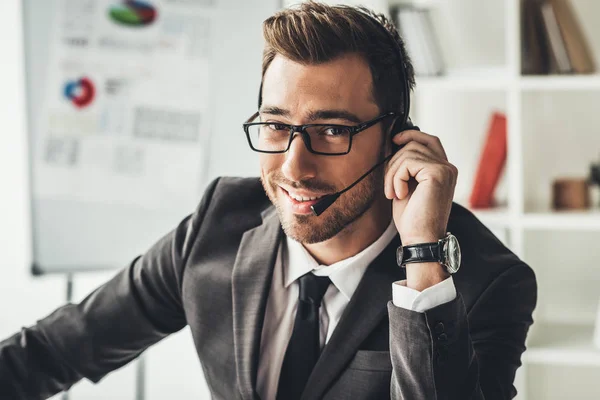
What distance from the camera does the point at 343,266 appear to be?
53.1 inches

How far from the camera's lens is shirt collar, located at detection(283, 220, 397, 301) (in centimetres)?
135

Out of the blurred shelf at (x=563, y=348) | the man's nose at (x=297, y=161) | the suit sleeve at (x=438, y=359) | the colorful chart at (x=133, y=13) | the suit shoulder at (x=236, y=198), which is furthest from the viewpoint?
the colorful chart at (x=133, y=13)

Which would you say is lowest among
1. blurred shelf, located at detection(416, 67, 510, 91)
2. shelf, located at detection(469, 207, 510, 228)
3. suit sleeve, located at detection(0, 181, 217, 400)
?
suit sleeve, located at detection(0, 181, 217, 400)

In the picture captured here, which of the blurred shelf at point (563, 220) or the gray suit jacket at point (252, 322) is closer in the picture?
the gray suit jacket at point (252, 322)

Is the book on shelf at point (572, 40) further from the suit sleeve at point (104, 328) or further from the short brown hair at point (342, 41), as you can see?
the suit sleeve at point (104, 328)

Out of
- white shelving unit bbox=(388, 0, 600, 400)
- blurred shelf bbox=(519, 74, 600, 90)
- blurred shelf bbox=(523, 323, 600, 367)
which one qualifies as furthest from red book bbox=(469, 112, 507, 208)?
blurred shelf bbox=(523, 323, 600, 367)

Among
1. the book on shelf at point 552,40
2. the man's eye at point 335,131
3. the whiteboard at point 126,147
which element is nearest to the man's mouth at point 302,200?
the man's eye at point 335,131

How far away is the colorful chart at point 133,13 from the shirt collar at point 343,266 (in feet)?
4.22

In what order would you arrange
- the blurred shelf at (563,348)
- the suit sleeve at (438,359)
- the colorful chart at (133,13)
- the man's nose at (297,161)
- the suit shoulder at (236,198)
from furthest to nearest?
the colorful chart at (133,13) → the blurred shelf at (563,348) → the suit shoulder at (236,198) → the man's nose at (297,161) → the suit sleeve at (438,359)

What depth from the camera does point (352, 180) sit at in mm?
1312

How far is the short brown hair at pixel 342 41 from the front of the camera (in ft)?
4.21

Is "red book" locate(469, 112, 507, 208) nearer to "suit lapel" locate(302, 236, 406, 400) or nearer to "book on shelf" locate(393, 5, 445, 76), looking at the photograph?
"book on shelf" locate(393, 5, 445, 76)

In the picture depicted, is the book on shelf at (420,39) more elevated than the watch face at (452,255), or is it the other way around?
the book on shelf at (420,39)

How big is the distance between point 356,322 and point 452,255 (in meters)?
0.23
